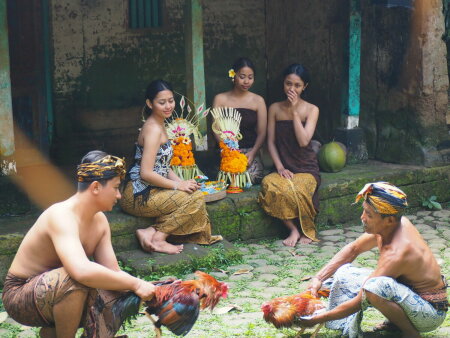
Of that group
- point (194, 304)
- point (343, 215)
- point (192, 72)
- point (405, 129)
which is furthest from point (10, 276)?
point (405, 129)

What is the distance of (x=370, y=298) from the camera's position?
501 centimetres

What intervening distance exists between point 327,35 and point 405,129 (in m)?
1.59

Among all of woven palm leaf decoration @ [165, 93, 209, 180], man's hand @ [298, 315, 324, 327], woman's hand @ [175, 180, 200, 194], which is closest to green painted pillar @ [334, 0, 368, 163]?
woven palm leaf decoration @ [165, 93, 209, 180]

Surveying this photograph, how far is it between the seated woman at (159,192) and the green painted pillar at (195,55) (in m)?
0.83

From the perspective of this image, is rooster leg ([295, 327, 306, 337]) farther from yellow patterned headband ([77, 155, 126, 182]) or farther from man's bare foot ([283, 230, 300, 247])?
man's bare foot ([283, 230, 300, 247])

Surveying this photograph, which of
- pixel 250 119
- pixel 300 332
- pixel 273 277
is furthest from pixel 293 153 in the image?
pixel 300 332

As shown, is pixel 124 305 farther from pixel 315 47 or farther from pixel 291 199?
pixel 315 47

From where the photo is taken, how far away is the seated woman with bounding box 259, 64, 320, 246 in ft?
26.5

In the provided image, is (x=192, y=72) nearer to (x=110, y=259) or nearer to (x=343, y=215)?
(x=343, y=215)

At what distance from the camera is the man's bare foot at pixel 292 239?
313 inches

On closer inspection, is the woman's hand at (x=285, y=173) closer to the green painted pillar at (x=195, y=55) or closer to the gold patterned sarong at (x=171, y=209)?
the green painted pillar at (x=195, y=55)

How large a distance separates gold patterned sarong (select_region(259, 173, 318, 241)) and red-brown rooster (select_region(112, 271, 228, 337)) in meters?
3.22

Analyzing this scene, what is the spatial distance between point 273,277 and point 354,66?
3601 millimetres

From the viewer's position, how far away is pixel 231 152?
8.24m
